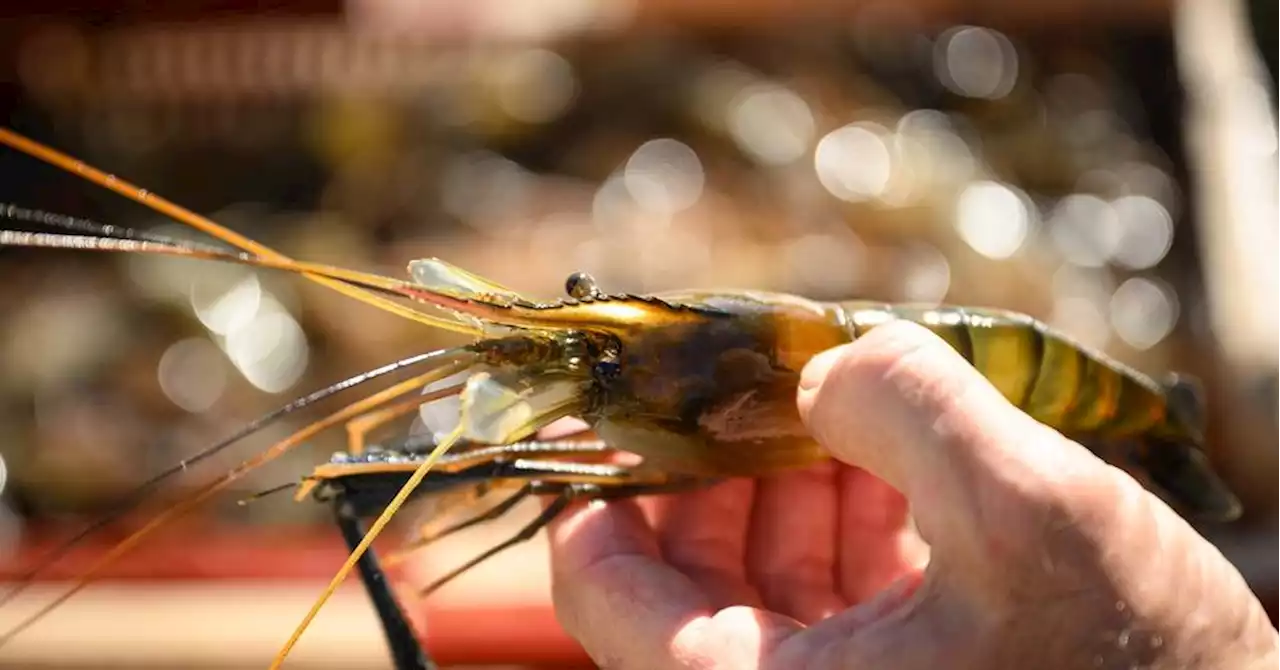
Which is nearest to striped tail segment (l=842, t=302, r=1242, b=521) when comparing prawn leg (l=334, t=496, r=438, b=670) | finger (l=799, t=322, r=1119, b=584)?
finger (l=799, t=322, r=1119, b=584)

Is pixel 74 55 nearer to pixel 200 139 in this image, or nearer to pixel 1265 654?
pixel 200 139

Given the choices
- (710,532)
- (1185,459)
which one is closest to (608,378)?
(710,532)

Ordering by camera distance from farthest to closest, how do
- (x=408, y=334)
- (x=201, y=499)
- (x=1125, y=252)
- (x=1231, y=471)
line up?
(x=1125, y=252) < (x=408, y=334) < (x=1231, y=471) < (x=201, y=499)

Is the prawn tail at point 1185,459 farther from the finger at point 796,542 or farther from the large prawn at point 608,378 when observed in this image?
the finger at point 796,542

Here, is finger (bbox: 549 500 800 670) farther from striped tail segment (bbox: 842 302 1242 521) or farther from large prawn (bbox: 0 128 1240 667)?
striped tail segment (bbox: 842 302 1242 521)

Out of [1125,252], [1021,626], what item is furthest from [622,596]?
[1125,252]

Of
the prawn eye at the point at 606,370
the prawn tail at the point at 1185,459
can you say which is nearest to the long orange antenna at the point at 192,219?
the prawn eye at the point at 606,370

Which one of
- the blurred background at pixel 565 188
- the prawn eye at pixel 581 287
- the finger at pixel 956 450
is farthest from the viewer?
the blurred background at pixel 565 188
